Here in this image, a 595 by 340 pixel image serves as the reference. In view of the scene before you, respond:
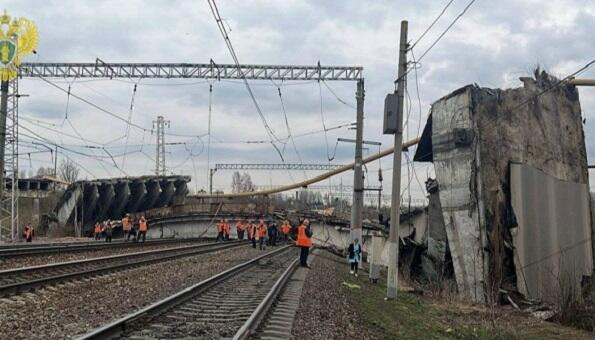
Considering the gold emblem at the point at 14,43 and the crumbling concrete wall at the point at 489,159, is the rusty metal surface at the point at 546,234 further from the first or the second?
the gold emblem at the point at 14,43

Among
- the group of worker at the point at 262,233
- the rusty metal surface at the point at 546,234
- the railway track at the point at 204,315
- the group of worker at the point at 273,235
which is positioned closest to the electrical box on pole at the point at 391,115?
the railway track at the point at 204,315

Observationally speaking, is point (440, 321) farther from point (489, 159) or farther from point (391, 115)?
point (489, 159)

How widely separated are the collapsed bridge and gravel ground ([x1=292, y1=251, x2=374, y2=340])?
45501 millimetres

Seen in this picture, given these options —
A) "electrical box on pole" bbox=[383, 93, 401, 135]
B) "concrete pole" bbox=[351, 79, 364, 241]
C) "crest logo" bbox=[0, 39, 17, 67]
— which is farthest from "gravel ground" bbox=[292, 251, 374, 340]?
"crest logo" bbox=[0, 39, 17, 67]

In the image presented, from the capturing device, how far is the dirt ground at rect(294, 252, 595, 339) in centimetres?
988

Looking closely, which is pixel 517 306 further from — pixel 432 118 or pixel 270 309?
pixel 270 309

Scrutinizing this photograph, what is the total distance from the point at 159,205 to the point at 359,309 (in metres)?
60.3

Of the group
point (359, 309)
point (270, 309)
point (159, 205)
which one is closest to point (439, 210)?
point (359, 309)

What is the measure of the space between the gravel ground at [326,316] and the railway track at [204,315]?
649mm

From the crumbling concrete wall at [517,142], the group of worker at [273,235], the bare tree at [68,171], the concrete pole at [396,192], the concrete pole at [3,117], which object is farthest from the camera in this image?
the bare tree at [68,171]

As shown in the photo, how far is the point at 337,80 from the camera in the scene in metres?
35.0

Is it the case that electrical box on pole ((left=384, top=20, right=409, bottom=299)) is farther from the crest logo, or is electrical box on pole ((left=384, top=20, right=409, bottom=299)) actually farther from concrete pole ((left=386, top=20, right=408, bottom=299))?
the crest logo

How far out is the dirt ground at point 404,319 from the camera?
9.88 metres

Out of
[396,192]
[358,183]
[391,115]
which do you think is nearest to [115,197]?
[358,183]
